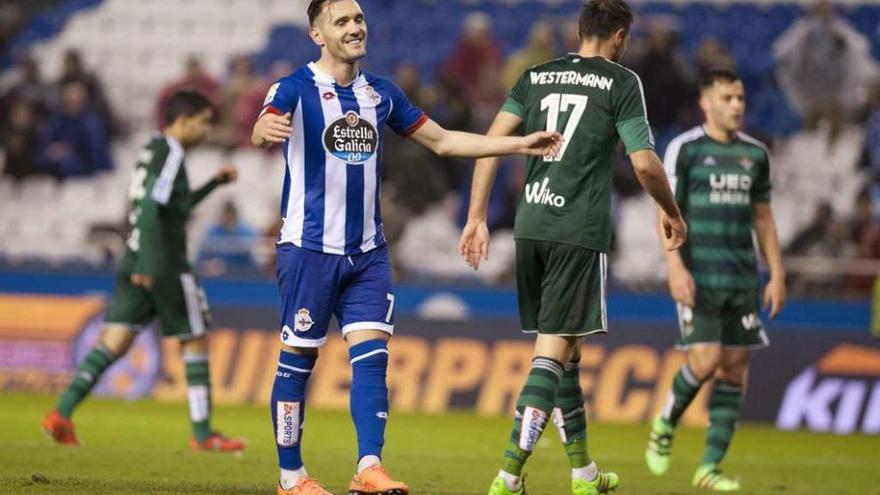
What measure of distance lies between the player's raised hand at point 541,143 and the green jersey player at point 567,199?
0.67 meters

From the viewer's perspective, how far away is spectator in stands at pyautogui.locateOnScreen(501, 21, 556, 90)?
67.9 ft

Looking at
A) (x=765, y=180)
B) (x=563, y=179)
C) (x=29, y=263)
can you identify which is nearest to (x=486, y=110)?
(x=29, y=263)

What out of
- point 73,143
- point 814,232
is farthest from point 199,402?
point 73,143

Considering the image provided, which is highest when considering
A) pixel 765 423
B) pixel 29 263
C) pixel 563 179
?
pixel 563 179

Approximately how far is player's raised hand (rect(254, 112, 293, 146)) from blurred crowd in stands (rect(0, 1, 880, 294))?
11211 mm

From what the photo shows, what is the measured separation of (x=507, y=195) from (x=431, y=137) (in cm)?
1161

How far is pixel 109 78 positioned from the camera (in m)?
23.1

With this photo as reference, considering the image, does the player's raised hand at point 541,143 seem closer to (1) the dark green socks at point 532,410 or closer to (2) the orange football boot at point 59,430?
(1) the dark green socks at point 532,410

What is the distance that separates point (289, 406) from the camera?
300 inches

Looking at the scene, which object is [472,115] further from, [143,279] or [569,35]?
[143,279]

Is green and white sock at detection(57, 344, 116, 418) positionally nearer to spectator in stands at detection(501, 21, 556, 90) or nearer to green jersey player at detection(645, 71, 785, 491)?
green jersey player at detection(645, 71, 785, 491)

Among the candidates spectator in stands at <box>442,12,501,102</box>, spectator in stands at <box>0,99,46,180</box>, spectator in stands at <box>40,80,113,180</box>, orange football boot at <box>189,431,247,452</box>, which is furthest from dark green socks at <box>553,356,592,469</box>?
spectator in stands at <box>0,99,46,180</box>

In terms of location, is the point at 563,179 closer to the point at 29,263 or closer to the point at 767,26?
the point at 29,263

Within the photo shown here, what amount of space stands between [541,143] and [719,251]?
3.44 m
